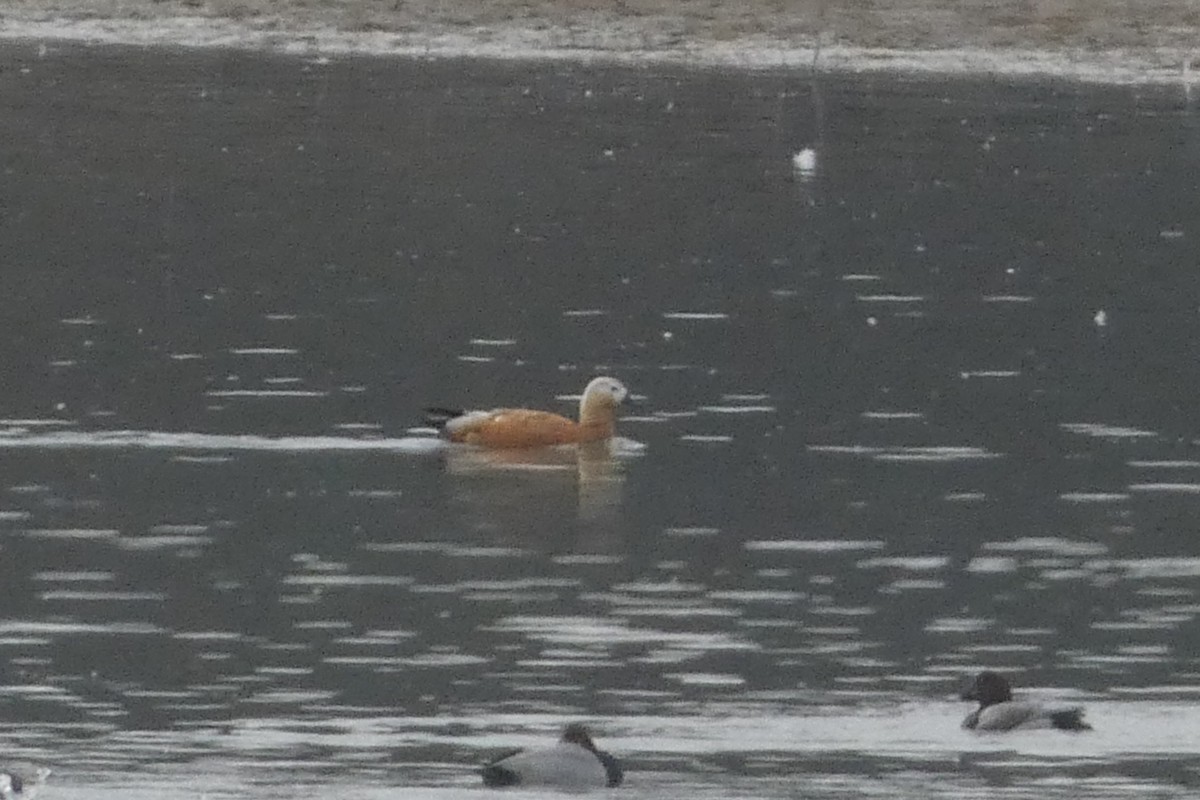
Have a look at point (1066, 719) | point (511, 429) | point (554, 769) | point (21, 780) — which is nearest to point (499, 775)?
point (554, 769)

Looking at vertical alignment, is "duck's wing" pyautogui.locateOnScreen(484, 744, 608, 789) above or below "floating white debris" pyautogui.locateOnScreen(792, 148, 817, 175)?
above

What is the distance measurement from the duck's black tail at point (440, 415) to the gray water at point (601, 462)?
10.6 inches

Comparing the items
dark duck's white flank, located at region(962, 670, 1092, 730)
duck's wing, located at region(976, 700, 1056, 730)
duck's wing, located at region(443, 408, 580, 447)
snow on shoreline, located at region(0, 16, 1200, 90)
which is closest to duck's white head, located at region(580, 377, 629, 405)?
duck's wing, located at region(443, 408, 580, 447)

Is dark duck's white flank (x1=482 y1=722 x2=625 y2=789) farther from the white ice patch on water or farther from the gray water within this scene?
the white ice patch on water

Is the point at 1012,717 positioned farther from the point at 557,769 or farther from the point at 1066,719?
the point at 557,769

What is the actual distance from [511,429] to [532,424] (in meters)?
0.11

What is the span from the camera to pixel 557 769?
555 inches

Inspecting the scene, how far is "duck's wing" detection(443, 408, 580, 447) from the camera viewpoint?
879 inches

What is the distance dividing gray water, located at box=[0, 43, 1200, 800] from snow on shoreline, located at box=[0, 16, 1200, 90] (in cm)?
710

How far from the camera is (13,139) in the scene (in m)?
39.8

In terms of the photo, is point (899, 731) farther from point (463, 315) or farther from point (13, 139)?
point (13, 139)

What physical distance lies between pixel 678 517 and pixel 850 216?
48.5ft

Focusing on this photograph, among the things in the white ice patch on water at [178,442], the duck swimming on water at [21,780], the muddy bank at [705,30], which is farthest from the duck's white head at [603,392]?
the muddy bank at [705,30]

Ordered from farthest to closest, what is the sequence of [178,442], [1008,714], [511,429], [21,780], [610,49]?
Result: [610,49]
[511,429]
[178,442]
[1008,714]
[21,780]
